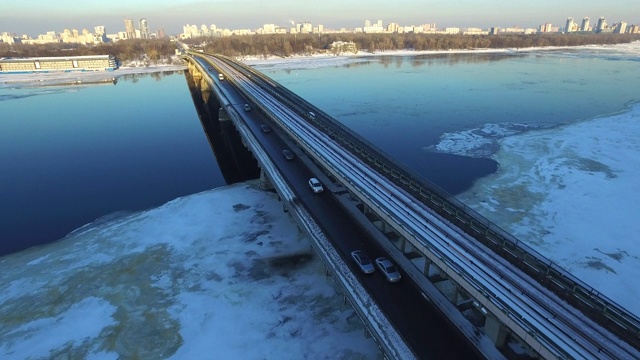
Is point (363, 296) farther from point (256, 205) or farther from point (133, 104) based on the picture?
point (133, 104)

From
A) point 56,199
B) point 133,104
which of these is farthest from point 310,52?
point 56,199

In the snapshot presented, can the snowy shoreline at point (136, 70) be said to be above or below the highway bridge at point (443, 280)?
above

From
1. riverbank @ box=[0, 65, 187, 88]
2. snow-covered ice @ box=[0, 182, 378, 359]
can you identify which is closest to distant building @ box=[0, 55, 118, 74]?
riverbank @ box=[0, 65, 187, 88]

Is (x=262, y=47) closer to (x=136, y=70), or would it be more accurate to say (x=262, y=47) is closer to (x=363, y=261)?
(x=136, y=70)

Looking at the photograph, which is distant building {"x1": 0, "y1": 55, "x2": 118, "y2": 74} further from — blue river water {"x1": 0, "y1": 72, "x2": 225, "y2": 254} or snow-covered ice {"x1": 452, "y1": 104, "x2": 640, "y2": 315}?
snow-covered ice {"x1": 452, "y1": 104, "x2": 640, "y2": 315}

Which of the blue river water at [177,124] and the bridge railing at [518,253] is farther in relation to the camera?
the blue river water at [177,124]

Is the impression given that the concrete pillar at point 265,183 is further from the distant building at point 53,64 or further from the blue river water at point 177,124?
the distant building at point 53,64

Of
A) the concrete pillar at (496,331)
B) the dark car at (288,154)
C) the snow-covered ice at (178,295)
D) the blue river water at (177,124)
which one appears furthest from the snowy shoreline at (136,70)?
the concrete pillar at (496,331)
